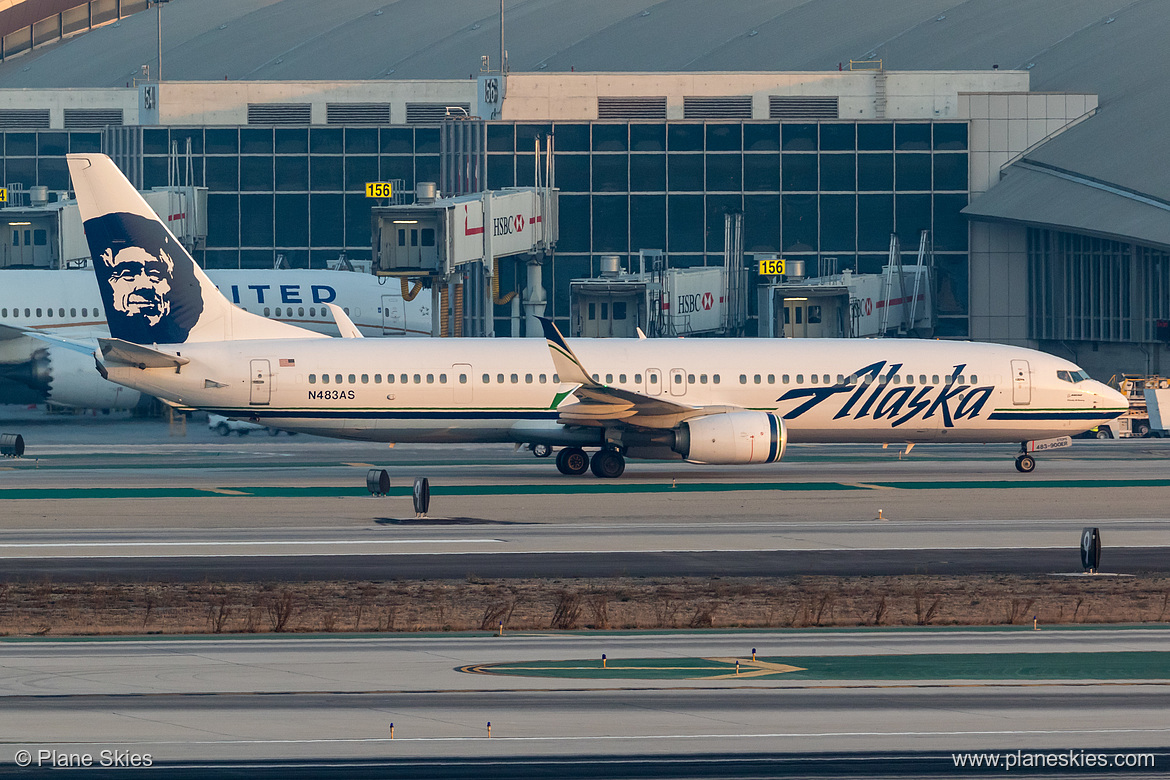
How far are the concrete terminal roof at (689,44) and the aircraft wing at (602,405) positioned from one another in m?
33.0

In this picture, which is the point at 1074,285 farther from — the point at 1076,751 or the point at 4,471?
the point at 1076,751

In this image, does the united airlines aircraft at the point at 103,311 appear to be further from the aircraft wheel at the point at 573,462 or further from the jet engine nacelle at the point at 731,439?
the jet engine nacelle at the point at 731,439

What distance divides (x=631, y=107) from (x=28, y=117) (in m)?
45.2

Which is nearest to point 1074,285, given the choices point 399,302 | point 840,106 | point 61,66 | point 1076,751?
point 840,106

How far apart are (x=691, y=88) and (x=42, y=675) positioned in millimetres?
64213

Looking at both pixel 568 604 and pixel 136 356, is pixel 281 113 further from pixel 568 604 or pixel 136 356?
pixel 568 604

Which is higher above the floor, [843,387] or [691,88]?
[691,88]

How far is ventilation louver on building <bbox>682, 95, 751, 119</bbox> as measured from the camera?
8150 cm

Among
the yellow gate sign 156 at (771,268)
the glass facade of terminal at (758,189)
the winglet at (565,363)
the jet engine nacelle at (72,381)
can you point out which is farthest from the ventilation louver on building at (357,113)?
the winglet at (565,363)

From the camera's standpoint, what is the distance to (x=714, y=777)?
16422mm

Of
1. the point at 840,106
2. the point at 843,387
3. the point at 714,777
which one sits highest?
the point at 840,106

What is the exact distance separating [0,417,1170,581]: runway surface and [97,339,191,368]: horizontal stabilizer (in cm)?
Result: 330

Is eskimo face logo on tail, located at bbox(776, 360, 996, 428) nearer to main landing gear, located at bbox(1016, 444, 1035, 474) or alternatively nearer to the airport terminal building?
main landing gear, located at bbox(1016, 444, 1035, 474)

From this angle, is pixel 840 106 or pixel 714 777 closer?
pixel 714 777
